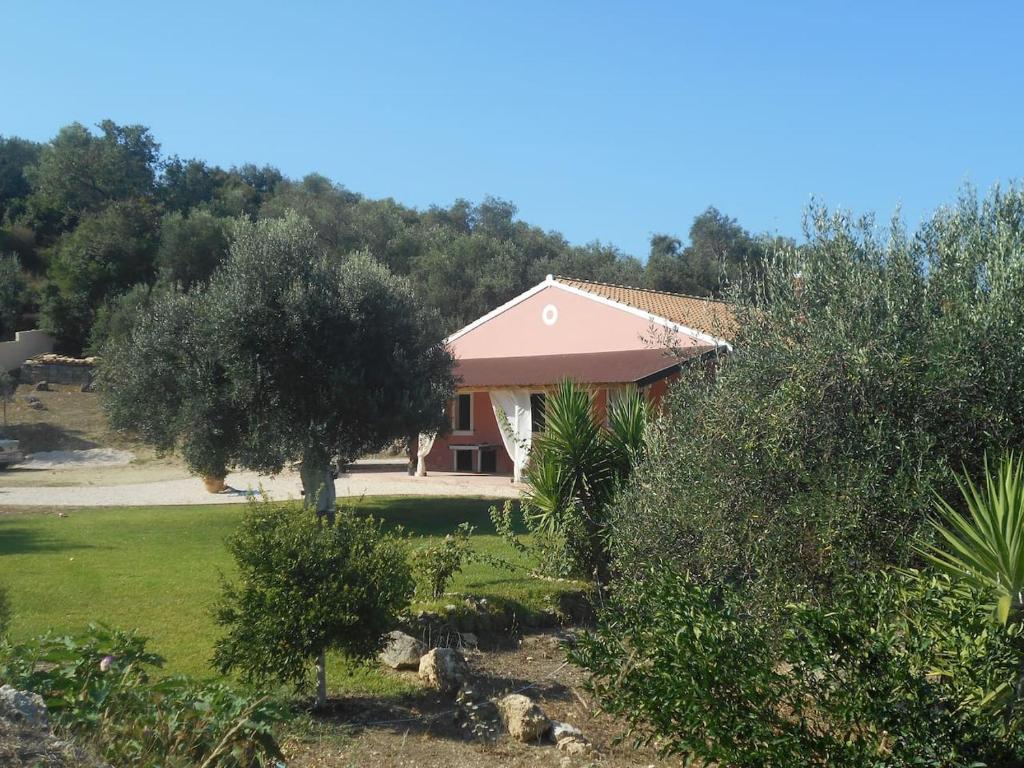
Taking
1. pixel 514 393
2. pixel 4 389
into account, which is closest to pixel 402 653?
pixel 514 393

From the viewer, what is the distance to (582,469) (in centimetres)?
1095

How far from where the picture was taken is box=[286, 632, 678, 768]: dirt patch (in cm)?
629

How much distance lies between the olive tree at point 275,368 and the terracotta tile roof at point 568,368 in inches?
122

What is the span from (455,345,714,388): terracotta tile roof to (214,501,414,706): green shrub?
11723mm

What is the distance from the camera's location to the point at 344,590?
22.0 ft

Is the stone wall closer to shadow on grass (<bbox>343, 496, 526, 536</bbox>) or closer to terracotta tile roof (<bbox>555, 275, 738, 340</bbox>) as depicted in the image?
terracotta tile roof (<bbox>555, 275, 738, 340</bbox>)

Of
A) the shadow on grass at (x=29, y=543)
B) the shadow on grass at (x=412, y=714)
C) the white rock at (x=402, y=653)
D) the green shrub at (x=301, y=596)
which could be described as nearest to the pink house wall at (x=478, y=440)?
the shadow on grass at (x=29, y=543)

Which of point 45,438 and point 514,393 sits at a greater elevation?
point 514,393

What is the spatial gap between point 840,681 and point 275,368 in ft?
39.8

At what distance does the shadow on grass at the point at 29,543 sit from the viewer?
13023 mm

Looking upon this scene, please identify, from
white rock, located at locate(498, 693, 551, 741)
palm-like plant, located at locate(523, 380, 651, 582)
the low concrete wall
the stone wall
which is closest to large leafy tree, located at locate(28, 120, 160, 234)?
the low concrete wall

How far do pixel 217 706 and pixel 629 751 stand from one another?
131 inches

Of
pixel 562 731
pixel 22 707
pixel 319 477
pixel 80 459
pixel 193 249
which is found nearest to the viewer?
pixel 22 707

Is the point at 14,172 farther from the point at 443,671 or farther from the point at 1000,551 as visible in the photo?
the point at 1000,551
